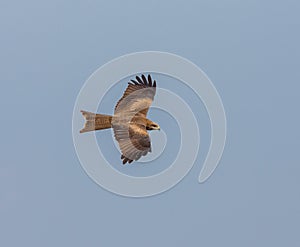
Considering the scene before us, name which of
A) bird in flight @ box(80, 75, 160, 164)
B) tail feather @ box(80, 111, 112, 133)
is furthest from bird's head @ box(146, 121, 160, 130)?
tail feather @ box(80, 111, 112, 133)

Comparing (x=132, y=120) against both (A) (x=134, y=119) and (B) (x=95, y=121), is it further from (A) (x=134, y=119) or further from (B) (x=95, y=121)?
(B) (x=95, y=121)

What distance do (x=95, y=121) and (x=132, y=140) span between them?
282mm

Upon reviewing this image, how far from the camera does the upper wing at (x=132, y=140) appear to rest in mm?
2326

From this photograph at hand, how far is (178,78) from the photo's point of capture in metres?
2.43

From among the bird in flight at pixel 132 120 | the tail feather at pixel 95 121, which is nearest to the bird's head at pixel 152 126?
the bird in flight at pixel 132 120

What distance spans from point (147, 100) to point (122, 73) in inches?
9.0

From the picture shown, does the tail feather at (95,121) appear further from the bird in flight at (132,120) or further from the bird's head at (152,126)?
the bird's head at (152,126)

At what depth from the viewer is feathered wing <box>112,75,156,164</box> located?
2332 mm

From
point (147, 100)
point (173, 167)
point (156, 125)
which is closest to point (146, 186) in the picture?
point (173, 167)

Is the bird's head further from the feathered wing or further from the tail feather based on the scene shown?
the tail feather

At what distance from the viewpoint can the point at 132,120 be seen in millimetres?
2365

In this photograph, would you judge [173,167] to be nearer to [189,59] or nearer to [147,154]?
[147,154]

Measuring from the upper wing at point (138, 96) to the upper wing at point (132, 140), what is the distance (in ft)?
0.32

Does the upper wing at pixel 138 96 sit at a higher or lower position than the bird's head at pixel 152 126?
higher
